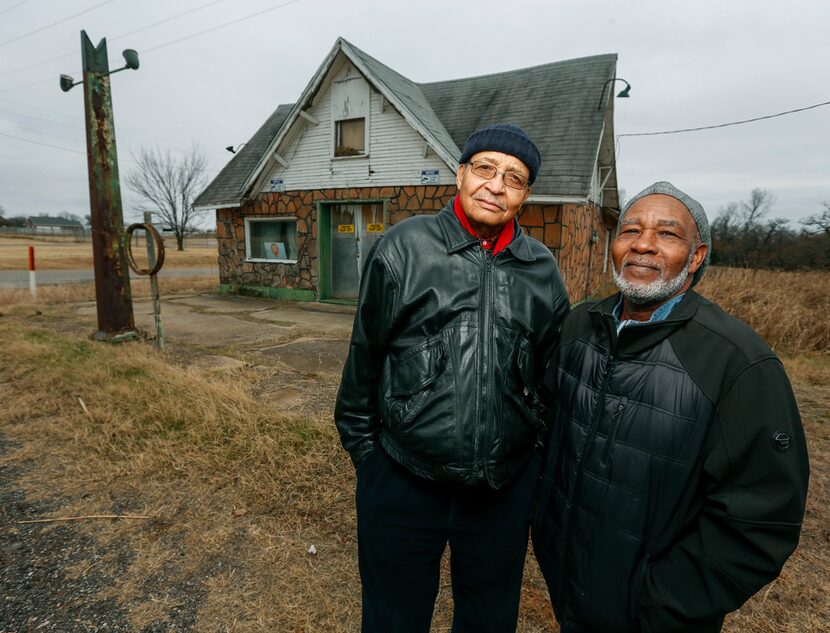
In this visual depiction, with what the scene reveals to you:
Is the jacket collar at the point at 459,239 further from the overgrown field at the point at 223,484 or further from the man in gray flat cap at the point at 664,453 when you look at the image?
the overgrown field at the point at 223,484

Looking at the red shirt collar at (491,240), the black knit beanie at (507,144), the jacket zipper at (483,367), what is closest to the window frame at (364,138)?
the black knit beanie at (507,144)

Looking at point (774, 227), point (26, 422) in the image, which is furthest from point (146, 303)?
point (774, 227)

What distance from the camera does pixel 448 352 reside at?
1481 mm

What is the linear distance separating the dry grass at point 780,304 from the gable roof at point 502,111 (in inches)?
133

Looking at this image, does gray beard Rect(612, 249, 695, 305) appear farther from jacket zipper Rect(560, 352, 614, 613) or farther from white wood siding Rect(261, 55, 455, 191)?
white wood siding Rect(261, 55, 455, 191)

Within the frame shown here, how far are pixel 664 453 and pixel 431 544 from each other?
2.64 feet

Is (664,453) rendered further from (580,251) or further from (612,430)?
(580,251)

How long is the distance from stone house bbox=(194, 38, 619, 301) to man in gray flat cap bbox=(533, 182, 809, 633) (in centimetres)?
785

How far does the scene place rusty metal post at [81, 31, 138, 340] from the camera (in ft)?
20.8

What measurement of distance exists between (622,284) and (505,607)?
1.20m

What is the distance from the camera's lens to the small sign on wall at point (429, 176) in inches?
396

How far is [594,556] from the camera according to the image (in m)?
1.38

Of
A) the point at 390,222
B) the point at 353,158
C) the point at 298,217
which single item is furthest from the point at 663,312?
the point at 298,217

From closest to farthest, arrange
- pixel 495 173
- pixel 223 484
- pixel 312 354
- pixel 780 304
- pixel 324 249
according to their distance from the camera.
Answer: pixel 495 173 < pixel 223 484 < pixel 312 354 < pixel 780 304 < pixel 324 249
